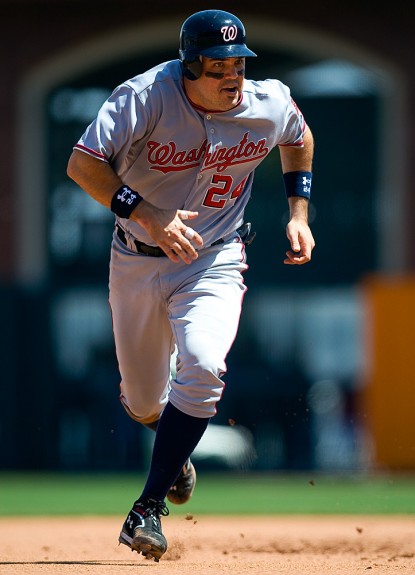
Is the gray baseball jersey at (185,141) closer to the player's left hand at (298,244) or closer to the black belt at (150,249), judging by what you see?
the black belt at (150,249)

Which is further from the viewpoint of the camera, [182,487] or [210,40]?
[182,487]

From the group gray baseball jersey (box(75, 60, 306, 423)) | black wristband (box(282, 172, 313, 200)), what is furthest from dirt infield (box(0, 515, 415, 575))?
black wristband (box(282, 172, 313, 200))

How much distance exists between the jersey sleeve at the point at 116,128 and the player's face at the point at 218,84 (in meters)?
0.23

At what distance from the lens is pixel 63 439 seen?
35.9 feet

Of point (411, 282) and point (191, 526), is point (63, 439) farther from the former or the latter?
point (191, 526)

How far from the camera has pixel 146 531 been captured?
4242mm

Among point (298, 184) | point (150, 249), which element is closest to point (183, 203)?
point (150, 249)

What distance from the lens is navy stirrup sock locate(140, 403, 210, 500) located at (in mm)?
4375

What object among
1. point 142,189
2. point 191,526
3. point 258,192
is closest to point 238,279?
point 142,189

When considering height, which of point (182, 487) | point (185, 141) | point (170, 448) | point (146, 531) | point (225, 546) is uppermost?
point (185, 141)

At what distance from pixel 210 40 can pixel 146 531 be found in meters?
1.77

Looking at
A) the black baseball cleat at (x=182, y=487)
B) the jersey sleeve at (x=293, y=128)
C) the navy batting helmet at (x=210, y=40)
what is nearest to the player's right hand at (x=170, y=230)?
the navy batting helmet at (x=210, y=40)

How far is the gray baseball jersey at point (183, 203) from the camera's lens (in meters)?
4.34

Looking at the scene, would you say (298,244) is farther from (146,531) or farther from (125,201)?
(146,531)
